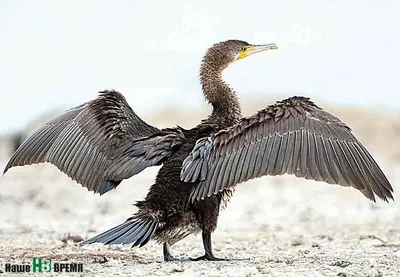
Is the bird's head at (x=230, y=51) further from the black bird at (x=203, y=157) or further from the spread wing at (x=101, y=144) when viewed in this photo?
the spread wing at (x=101, y=144)

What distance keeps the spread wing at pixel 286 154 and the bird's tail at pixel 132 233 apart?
0.50 meters

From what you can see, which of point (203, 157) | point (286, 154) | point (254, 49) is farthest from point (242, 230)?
point (286, 154)

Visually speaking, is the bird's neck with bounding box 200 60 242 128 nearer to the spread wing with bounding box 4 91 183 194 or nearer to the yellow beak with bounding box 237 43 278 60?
the yellow beak with bounding box 237 43 278 60

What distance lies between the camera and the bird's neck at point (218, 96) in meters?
10.7

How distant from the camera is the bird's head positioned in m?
11.5

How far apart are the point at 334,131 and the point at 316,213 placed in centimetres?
1017

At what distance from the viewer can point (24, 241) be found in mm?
12750

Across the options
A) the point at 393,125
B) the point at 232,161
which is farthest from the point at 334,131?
the point at 393,125

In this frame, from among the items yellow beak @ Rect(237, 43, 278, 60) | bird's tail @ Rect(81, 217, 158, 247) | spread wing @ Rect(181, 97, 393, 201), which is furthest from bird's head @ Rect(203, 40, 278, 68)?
bird's tail @ Rect(81, 217, 158, 247)

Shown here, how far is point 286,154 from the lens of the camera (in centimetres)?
946

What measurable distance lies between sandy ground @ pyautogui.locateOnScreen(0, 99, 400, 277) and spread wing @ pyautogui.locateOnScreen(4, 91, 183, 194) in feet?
2.99

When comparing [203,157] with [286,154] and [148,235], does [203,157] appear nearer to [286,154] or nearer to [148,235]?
[286,154]

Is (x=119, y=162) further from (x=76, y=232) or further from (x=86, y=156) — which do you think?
(x=76, y=232)

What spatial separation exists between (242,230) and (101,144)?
5671 mm
